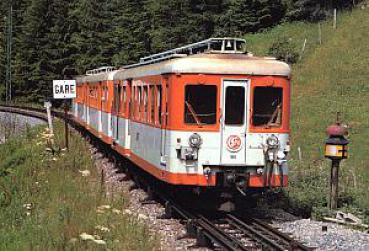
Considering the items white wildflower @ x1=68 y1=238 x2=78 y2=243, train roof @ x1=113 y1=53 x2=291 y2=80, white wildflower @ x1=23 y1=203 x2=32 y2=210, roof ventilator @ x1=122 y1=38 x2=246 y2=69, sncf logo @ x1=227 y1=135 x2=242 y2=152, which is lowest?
white wildflower @ x1=23 y1=203 x2=32 y2=210

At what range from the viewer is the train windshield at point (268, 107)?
1216 centimetres

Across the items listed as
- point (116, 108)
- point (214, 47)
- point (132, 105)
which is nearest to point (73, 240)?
point (214, 47)

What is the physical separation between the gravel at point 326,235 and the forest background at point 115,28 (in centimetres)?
3371

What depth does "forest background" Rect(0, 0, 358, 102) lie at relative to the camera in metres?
48.2

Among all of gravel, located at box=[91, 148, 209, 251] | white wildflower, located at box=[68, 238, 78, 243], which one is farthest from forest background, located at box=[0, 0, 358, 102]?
white wildflower, located at box=[68, 238, 78, 243]

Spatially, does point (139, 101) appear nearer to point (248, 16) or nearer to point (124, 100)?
point (124, 100)

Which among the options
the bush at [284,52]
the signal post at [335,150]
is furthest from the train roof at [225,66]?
the bush at [284,52]

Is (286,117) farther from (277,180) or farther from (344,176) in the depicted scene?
(344,176)

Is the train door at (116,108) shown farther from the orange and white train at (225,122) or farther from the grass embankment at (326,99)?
the orange and white train at (225,122)

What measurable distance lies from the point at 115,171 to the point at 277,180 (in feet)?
28.8

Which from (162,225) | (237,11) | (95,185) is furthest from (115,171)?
(237,11)

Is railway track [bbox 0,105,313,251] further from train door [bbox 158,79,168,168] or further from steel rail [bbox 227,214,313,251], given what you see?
train door [bbox 158,79,168,168]

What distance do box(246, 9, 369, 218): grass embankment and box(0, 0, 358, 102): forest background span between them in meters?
1.79

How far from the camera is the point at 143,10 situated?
5403 centimetres
